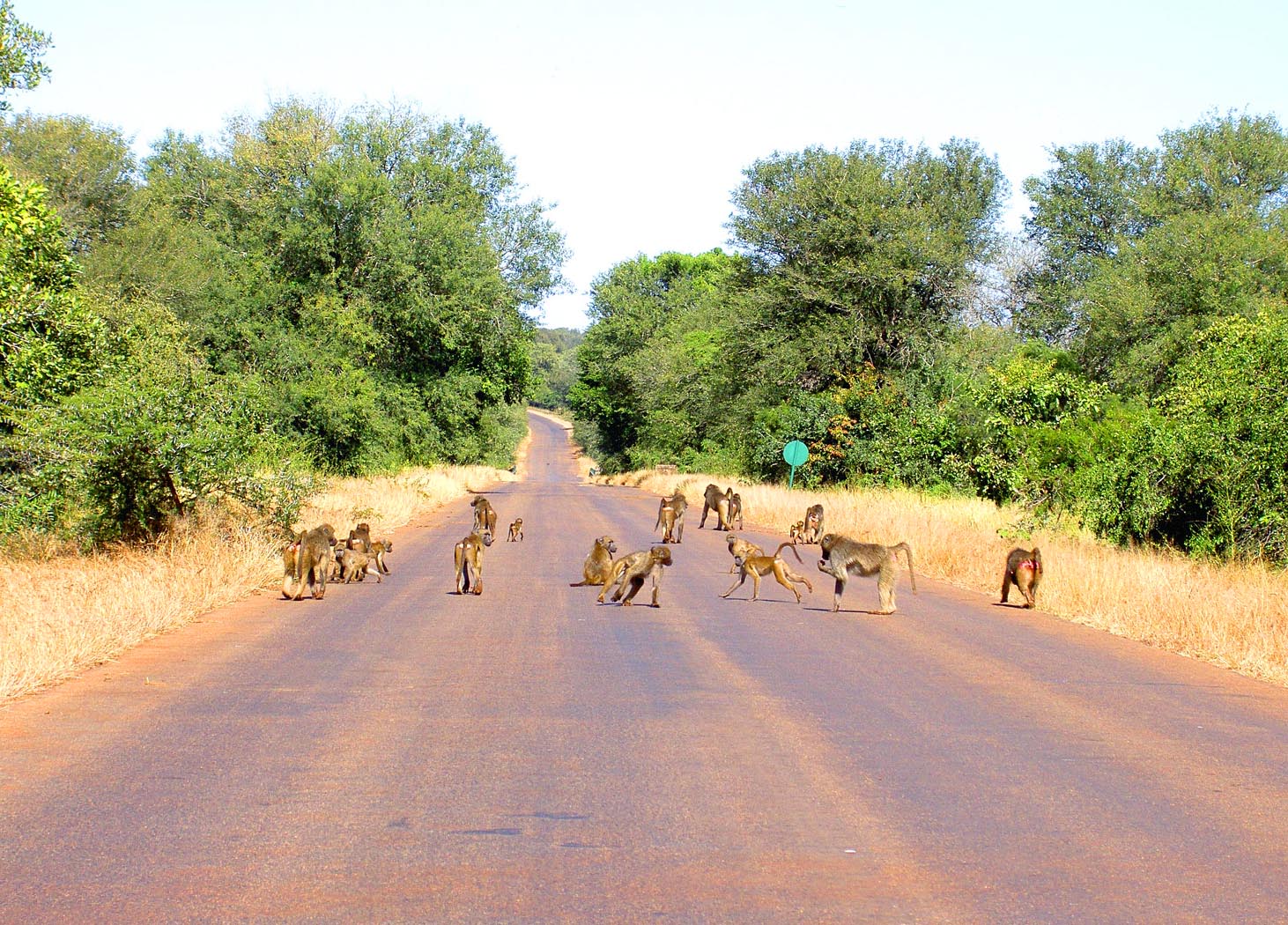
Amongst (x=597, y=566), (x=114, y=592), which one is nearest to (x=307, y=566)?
(x=114, y=592)

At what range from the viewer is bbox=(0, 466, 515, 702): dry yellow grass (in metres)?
10.8

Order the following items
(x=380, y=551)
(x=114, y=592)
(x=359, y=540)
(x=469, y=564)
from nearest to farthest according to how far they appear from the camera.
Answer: (x=114, y=592), (x=469, y=564), (x=380, y=551), (x=359, y=540)

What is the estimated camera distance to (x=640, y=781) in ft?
24.0

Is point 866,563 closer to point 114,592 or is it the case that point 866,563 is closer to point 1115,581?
point 1115,581

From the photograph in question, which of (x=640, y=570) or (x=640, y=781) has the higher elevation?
(x=640, y=570)

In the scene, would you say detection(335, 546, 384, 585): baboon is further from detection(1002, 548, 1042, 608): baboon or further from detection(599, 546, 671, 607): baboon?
A: detection(1002, 548, 1042, 608): baboon

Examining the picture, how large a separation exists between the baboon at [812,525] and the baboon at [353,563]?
10.9 meters

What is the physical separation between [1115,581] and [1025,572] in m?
1.16

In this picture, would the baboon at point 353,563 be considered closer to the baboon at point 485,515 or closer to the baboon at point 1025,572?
the baboon at point 485,515

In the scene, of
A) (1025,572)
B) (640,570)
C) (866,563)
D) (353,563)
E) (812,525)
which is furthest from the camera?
(812,525)

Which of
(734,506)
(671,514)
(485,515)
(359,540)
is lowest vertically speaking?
(359,540)

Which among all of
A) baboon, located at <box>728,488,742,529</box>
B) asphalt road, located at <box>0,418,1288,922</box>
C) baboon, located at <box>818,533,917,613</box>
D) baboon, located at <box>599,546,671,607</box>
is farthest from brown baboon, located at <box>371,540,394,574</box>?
baboon, located at <box>728,488,742,529</box>

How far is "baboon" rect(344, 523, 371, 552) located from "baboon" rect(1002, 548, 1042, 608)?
31.5 ft

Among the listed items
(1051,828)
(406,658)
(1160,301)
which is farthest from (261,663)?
(1160,301)
